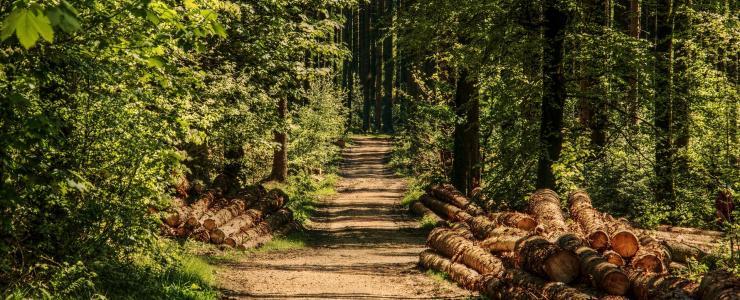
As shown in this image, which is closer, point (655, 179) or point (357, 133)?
point (655, 179)

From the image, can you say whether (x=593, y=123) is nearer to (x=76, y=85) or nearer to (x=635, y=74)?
(x=635, y=74)

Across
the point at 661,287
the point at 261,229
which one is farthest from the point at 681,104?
the point at 261,229

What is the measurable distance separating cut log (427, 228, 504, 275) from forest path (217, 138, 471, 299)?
1.77ft

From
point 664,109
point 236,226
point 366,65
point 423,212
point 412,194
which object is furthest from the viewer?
point 366,65

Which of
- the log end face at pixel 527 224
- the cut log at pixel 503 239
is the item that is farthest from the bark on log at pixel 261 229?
the log end face at pixel 527 224

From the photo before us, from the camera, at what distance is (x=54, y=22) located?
7.97 feet

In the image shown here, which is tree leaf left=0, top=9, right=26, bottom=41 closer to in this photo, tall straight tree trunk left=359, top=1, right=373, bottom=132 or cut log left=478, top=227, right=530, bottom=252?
cut log left=478, top=227, right=530, bottom=252

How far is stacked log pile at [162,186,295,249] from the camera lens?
1456 cm

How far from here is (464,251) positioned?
460 inches

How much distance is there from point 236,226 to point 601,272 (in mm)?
9775

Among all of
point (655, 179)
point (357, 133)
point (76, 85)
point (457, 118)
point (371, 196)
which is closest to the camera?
point (76, 85)

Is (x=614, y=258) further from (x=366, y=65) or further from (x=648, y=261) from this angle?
(x=366, y=65)

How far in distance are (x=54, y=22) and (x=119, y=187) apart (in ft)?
18.5

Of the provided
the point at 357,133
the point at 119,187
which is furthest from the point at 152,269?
the point at 357,133
